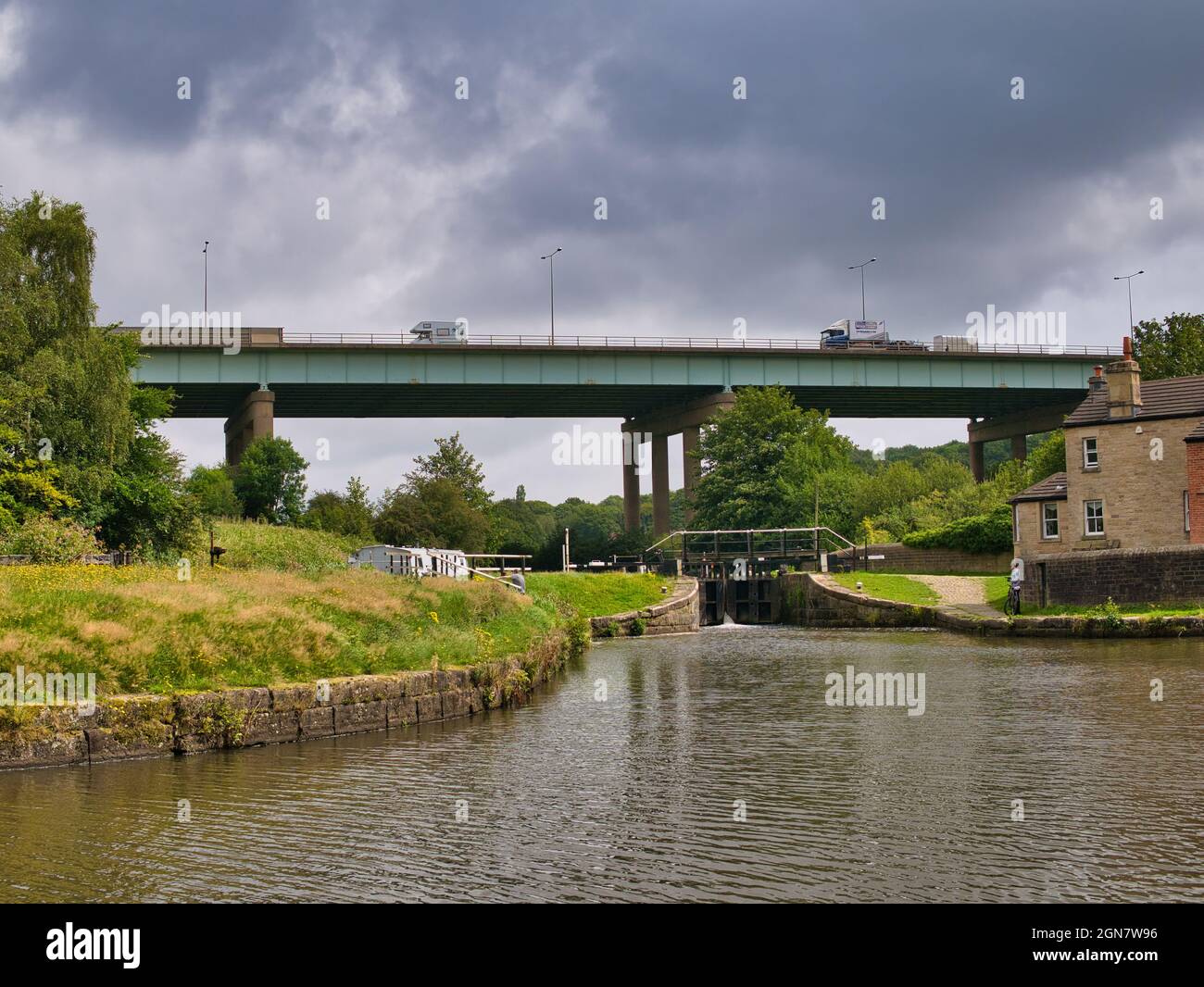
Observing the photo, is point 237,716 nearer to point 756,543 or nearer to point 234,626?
point 234,626

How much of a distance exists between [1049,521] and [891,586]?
7.55 m

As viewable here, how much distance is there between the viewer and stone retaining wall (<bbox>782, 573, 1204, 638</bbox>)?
39.9 metres

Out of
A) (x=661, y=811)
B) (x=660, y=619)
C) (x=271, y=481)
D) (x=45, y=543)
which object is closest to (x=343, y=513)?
(x=271, y=481)

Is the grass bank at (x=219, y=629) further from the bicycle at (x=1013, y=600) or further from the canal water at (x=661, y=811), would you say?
the bicycle at (x=1013, y=600)

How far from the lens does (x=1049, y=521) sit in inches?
2127

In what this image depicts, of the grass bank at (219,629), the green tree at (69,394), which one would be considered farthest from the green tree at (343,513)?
the grass bank at (219,629)

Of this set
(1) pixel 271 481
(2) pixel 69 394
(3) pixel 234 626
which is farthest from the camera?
(1) pixel 271 481

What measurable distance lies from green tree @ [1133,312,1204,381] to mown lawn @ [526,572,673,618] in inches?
1185

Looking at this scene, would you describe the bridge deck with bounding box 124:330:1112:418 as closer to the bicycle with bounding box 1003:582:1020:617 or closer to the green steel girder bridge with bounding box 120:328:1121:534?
the green steel girder bridge with bounding box 120:328:1121:534

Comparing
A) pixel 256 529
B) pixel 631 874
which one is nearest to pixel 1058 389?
pixel 256 529
